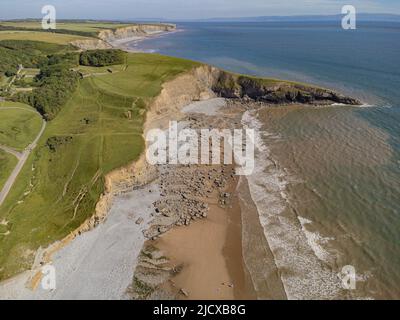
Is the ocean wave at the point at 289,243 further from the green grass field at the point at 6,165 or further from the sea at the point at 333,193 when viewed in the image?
the green grass field at the point at 6,165

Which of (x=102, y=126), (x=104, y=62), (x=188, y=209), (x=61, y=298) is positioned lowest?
(x=61, y=298)

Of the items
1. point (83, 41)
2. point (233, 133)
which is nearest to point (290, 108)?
point (233, 133)

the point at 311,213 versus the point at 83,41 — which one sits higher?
the point at 83,41

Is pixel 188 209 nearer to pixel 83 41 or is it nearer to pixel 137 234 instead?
pixel 137 234

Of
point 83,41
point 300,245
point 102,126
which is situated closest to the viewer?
point 300,245

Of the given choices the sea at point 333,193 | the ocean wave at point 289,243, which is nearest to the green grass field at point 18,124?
the ocean wave at point 289,243

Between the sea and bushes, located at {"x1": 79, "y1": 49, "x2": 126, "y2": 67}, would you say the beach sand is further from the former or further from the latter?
bushes, located at {"x1": 79, "y1": 49, "x2": 126, "y2": 67}

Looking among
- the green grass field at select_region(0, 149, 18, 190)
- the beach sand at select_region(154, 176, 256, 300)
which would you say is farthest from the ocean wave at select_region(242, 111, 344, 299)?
the green grass field at select_region(0, 149, 18, 190)
